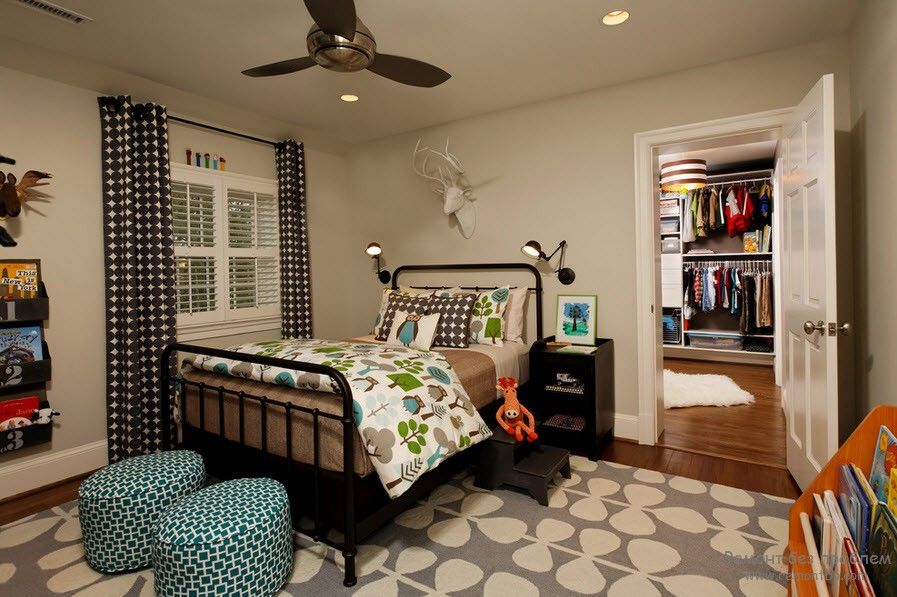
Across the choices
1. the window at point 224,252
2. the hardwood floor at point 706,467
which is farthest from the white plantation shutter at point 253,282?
the hardwood floor at point 706,467

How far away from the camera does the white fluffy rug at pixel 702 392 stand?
444 centimetres

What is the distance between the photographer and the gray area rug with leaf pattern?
75.3 inches

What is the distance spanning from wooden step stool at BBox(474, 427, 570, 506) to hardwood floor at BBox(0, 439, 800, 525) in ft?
2.26

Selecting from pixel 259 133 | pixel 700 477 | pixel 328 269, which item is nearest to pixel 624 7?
pixel 700 477

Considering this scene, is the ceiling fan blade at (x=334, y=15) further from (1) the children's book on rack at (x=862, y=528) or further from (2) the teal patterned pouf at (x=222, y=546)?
(1) the children's book on rack at (x=862, y=528)

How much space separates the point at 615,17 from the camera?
2.57 metres

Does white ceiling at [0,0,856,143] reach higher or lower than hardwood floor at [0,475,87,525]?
higher

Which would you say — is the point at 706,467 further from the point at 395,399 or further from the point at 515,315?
the point at 395,399

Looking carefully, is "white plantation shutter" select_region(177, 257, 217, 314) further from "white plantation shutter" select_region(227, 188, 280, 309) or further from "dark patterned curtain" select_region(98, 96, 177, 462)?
"dark patterned curtain" select_region(98, 96, 177, 462)

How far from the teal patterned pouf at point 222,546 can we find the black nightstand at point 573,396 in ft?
6.01

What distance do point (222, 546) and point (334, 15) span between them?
2.01 metres

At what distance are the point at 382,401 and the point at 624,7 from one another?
7.50ft

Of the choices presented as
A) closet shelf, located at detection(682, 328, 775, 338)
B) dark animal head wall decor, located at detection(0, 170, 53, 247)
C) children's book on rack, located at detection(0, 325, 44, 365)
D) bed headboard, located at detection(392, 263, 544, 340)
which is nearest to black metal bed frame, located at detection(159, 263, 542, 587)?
children's book on rack, located at detection(0, 325, 44, 365)

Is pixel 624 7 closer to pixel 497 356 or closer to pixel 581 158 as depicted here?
pixel 581 158
